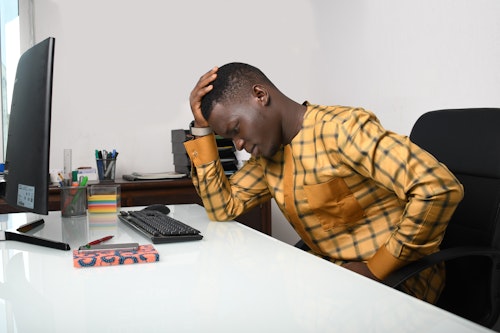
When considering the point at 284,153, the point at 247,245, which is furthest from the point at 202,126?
the point at 247,245

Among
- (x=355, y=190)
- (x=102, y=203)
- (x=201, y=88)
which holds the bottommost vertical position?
(x=102, y=203)

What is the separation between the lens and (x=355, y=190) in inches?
57.6

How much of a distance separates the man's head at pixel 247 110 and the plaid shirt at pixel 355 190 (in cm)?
8

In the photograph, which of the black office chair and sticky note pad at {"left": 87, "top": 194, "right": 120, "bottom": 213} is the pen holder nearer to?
sticky note pad at {"left": 87, "top": 194, "right": 120, "bottom": 213}

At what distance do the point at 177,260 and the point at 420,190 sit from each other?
21.8 inches

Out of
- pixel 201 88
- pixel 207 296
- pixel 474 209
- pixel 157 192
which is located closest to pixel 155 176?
pixel 157 192

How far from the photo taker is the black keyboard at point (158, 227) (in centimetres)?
135

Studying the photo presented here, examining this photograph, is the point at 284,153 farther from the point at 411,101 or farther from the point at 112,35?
the point at 112,35

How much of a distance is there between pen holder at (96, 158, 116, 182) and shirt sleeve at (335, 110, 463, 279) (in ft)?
5.59

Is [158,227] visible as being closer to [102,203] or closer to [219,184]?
[219,184]

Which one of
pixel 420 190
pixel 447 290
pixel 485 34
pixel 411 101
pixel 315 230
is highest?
pixel 485 34

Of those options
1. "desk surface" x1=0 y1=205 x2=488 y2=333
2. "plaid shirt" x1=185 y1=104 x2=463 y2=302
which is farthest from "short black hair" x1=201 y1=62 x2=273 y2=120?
"desk surface" x1=0 y1=205 x2=488 y2=333

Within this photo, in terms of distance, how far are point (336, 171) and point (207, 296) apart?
0.65 meters

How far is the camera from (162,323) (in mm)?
770
